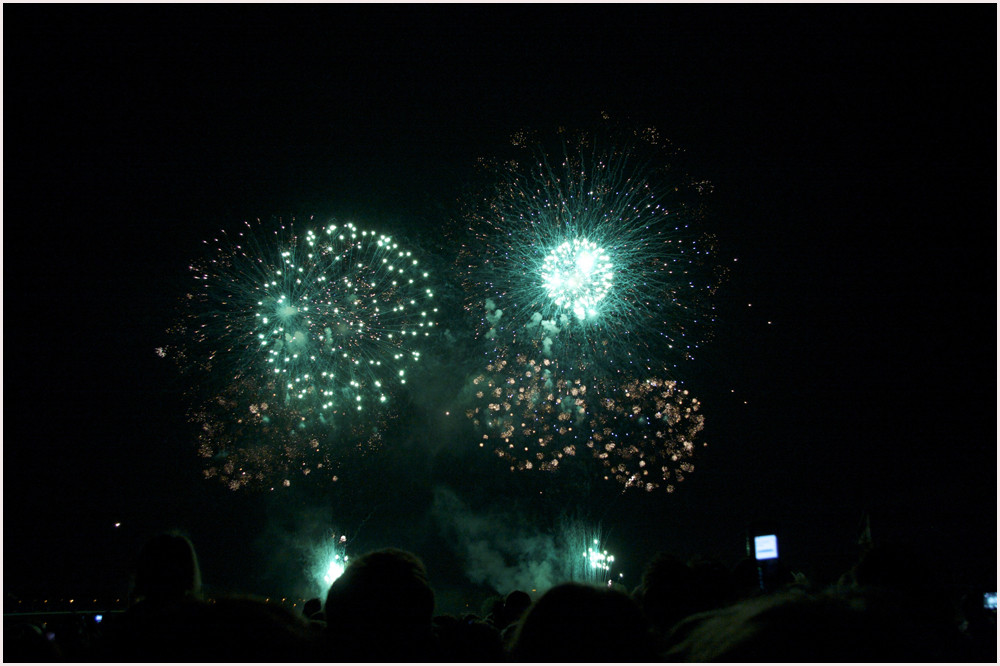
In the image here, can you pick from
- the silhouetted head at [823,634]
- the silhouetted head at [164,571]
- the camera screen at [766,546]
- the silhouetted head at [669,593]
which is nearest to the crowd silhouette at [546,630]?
the silhouetted head at [823,634]

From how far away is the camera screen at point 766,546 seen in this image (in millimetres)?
6266

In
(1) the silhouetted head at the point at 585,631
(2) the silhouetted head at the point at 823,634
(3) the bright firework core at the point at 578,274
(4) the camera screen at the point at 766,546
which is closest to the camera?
(2) the silhouetted head at the point at 823,634

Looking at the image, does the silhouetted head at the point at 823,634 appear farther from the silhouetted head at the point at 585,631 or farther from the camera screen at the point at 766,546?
the camera screen at the point at 766,546

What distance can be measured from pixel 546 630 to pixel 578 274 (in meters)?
12.7

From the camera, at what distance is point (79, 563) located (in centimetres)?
1812

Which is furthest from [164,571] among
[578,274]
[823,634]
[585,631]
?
[578,274]

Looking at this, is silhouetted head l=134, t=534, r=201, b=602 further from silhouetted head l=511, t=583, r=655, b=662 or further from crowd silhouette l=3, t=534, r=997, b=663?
silhouetted head l=511, t=583, r=655, b=662

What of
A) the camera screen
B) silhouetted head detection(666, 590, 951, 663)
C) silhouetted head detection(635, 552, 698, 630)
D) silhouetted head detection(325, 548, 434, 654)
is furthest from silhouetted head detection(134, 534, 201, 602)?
the camera screen

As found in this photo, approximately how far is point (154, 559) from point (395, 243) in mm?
11880

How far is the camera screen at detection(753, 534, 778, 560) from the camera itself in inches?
247

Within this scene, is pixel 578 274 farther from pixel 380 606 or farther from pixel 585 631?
pixel 585 631

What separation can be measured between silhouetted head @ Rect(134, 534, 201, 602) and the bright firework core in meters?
11.7

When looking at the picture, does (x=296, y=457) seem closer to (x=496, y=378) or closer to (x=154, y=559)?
(x=496, y=378)

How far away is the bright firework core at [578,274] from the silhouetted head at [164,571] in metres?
11.7
